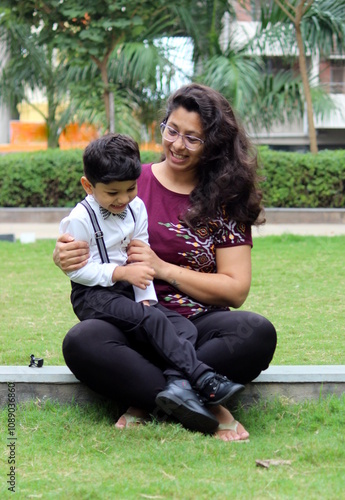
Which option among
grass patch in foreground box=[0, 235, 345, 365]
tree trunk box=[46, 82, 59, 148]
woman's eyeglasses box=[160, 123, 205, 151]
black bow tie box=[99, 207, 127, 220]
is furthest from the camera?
tree trunk box=[46, 82, 59, 148]

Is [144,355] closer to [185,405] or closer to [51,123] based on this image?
[185,405]

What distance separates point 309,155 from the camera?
13.1 m

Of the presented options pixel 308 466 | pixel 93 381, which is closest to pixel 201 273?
pixel 93 381

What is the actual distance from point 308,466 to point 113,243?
1174mm

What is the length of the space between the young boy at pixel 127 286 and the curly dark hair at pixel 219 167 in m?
0.28

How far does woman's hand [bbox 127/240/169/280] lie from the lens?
11.1 feet

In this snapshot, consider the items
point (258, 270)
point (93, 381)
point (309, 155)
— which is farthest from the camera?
point (309, 155)

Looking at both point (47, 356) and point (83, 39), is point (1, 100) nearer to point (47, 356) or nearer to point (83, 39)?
point (83, 39)

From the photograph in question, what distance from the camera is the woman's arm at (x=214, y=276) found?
11.3ft

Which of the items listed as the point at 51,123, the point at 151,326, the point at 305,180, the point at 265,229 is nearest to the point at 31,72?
the point at 51,123

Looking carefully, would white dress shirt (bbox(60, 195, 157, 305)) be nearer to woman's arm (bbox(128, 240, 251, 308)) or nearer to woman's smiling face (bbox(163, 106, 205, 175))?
woman's arm (bbox(128, 240, 251, 308))

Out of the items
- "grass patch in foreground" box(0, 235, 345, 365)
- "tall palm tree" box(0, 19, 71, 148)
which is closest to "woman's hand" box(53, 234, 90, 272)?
"grass patch in foreground" box(0, 235, 345, 365)

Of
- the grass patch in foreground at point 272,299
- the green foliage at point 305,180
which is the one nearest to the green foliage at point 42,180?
the green foliage at point 305,180

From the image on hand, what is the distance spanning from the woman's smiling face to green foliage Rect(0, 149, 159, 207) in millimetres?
9793
